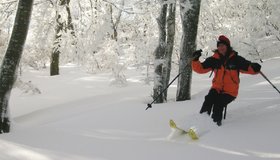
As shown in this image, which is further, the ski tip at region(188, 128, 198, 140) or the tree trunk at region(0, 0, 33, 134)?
the tree trunk at region(0, 0, 33, 134)

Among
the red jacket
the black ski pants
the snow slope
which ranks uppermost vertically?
the red jacket

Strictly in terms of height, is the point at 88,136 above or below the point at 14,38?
below

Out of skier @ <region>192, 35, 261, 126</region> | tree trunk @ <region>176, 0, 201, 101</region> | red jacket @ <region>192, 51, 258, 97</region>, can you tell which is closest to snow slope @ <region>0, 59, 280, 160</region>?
skier @ <region>192, 35, 261, 126</region>

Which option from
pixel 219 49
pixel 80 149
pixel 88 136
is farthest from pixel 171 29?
pixel 80 149

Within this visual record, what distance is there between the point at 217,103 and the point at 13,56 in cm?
402

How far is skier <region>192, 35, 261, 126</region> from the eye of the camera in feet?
20.1

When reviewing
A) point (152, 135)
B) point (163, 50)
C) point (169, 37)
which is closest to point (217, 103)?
point (152, 135)

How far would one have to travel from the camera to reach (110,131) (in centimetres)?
673

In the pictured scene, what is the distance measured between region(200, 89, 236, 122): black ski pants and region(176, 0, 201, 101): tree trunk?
2.33 m

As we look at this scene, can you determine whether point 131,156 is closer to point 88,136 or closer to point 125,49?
point 88,136

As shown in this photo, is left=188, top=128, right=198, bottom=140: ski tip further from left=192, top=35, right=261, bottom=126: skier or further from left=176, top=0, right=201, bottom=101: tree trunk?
left=176, top=0, right=201, bottom=101: tree trunk

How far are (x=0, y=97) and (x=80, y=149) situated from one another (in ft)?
8.37

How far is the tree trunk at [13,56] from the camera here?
23.1 feet

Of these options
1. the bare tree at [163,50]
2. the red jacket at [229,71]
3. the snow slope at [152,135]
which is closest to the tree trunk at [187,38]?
the snow slope at [152,135]
